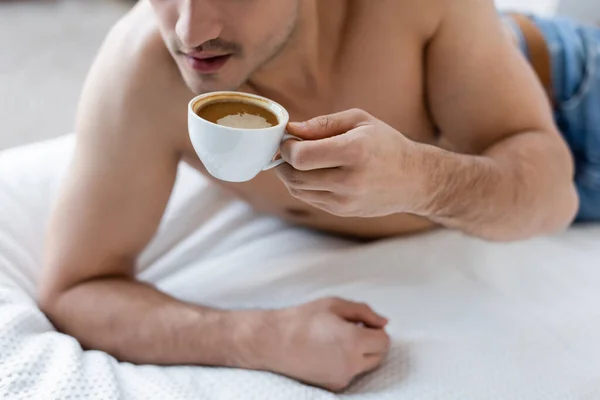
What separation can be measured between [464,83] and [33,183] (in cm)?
81

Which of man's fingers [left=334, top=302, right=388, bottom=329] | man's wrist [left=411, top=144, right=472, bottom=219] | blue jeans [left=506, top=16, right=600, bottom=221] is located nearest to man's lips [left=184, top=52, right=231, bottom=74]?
man's wrist [left=411, top=144, right=472, bottom=219]

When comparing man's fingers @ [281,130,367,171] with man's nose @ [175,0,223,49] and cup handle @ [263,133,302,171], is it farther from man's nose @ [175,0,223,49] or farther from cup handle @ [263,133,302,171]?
man's nose @ [175,0,223,49]

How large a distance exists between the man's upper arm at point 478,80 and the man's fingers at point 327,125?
358 millimetres

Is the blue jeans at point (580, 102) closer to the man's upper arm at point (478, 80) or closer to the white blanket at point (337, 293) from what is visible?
the white blanket at point (337, 293)

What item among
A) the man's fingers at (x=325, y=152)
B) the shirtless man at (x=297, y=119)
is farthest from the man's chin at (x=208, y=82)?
the man's fingers at (x=325, y=152)

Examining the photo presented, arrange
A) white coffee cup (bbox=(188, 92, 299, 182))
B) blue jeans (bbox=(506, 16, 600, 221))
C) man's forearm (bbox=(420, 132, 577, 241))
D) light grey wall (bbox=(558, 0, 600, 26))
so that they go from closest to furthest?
1. white coffee cup (bbox=(188, 92, 299, 182))
2. man's forearm (bbox=(420, 132, 577, 241))
3. blue jeans (bbox=(506, 16, 600, 221))
4. light grey wall (bbox=(558, 0, 600, 26))

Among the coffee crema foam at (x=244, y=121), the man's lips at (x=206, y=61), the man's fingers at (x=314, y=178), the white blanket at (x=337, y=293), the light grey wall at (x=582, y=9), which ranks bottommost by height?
the white blanket at (x=337, y=293)

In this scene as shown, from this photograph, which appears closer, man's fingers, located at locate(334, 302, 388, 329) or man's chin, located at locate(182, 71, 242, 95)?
man's chin, located at locate(182, 71, 242, 95)

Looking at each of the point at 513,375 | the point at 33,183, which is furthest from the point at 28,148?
the point at 513,375

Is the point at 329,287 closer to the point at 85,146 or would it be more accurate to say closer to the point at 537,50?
the point at 85,146

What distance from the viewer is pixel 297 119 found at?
1.05 meters

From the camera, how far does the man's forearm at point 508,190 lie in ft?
3.04

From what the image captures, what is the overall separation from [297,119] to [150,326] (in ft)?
1.29

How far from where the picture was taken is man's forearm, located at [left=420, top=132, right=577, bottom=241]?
3.04 ft
